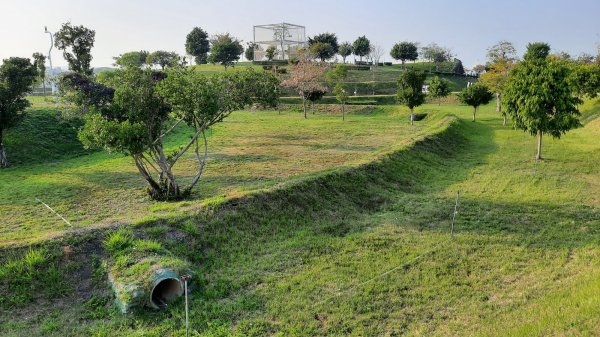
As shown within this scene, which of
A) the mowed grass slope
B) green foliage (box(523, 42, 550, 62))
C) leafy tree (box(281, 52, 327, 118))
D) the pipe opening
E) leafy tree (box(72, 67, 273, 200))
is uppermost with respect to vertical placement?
green foliage (box(523, 42, 550, 62))

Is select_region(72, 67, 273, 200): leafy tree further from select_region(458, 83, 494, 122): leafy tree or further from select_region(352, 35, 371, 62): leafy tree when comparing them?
select_region(352, 35, 371, 62): leafy tree

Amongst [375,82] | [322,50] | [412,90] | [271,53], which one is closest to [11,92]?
[412,90]

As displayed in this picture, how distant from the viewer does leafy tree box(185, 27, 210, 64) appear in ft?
314

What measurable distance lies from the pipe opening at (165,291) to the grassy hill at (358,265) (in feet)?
1.18

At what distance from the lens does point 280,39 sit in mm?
87000

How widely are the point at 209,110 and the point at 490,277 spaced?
9962mm

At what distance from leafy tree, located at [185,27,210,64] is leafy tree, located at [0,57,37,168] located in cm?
7287

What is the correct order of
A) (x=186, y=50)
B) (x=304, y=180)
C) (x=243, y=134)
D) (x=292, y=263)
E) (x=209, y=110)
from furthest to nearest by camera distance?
(x=186, y=50), (x=243, y=134), (x=304, y=180), (x=209, y=110), (x=292, y=263)

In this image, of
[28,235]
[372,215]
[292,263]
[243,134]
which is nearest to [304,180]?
[372,215]

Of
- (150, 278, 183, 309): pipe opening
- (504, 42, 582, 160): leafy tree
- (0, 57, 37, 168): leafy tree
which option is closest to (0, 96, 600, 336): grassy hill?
Answer: (150, 278, 183, 309): pipe opening

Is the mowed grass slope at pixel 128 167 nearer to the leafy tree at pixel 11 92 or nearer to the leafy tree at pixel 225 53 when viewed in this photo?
the leafy tree at pixel 11 92

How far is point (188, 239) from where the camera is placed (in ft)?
38.9

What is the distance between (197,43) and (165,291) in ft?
303

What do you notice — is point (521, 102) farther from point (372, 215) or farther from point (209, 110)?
point (209, 110)
